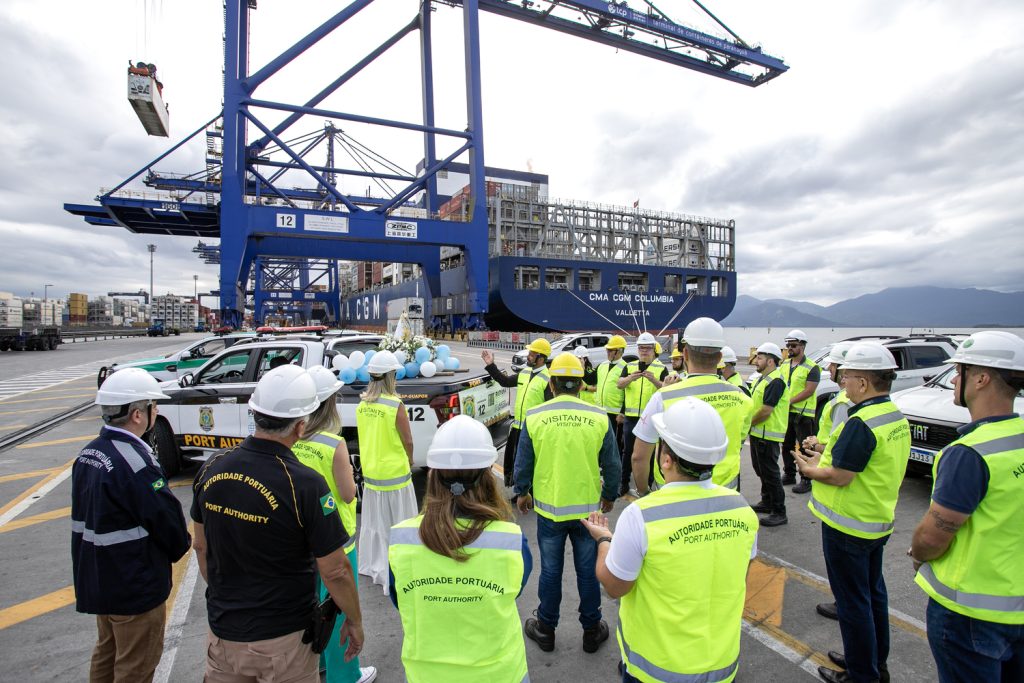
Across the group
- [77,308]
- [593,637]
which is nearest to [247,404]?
[593,637]

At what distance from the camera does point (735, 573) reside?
1.75 meters

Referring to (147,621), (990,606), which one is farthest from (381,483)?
(990,606)

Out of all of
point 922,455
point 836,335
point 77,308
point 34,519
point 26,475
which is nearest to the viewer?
point 34,519

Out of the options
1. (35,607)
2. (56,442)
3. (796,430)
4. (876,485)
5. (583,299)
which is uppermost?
(583,299)

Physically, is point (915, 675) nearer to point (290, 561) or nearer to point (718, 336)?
point (718, 336)

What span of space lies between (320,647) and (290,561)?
1.30ft

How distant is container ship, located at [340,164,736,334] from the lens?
36344mm

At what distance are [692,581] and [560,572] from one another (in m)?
1.57

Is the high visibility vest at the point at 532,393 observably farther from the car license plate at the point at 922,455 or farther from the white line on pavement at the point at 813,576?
the car license plate at the point at 922,455

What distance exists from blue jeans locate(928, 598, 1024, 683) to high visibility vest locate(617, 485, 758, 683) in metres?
1.00

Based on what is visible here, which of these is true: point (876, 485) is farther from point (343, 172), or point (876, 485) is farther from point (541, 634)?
point (343, 172)

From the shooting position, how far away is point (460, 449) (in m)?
1.73

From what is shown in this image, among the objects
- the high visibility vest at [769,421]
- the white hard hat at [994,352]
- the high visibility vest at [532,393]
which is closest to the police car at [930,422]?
the high visibility vest at [769,421]

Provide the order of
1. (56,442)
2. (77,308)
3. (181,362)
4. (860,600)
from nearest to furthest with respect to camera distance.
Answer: (860,600)
(56,442)
(181,362)
(77,308)
